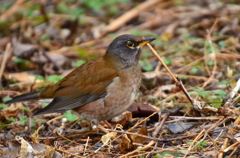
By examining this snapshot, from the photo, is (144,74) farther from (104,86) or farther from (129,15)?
(129,15)

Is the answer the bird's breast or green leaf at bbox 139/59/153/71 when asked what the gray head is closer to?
the bird's breast

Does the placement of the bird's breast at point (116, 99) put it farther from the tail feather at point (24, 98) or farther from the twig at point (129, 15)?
the twig at point (129, 15)

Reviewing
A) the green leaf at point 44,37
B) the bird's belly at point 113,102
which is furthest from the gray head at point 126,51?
the green leaf at point 44,37

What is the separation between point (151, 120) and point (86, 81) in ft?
3.35

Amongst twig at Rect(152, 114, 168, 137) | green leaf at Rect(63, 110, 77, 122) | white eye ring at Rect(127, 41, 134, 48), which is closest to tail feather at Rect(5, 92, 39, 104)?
green leaf at Rect(63, 110, 77, 122)

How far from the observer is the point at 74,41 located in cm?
898

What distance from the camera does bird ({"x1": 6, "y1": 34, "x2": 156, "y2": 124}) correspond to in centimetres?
493

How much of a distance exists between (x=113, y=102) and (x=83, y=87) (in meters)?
0.55

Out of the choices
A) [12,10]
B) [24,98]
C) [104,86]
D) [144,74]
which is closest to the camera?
[104,86]

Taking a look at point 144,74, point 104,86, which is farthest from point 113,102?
point 144,74

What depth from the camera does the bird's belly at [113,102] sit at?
4859mm

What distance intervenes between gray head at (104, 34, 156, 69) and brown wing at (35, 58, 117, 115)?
14cm

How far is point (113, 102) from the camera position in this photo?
4.88m

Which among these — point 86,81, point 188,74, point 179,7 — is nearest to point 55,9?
point 179,7
